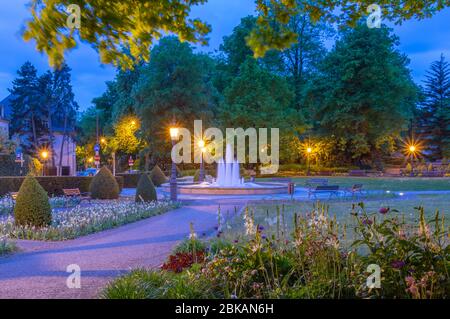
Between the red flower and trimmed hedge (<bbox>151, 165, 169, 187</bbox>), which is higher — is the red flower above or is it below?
below

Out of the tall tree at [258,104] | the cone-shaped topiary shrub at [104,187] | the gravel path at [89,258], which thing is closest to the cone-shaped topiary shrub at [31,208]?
the gravel path at [89,258]

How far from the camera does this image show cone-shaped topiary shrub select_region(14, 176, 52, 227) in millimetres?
11945

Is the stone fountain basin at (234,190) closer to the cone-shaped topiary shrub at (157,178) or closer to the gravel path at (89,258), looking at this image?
the cone-shaped topiary shrub at (157,178)

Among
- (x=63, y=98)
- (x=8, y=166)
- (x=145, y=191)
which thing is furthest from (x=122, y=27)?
(x=63, y=98)

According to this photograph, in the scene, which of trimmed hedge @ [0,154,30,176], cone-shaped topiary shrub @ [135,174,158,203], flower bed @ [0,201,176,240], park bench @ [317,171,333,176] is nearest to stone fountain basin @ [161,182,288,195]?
cone-shaped topiary shrub @ [135,174,158,203]

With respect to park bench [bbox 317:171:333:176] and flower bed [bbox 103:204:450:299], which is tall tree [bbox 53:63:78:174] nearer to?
park bench [bbox 317:171:333:176]

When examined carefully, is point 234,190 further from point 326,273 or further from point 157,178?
point 326,273

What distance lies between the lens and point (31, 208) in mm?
11961

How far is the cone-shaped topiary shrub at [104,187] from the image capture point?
22625 millimetres

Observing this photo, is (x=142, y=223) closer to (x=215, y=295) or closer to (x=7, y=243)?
(x=7, y=243)

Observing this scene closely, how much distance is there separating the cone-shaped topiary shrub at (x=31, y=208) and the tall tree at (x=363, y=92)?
39.5 meters

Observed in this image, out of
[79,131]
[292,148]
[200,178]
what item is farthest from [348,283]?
[79,131]

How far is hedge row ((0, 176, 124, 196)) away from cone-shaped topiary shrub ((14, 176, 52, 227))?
11.3 meters
